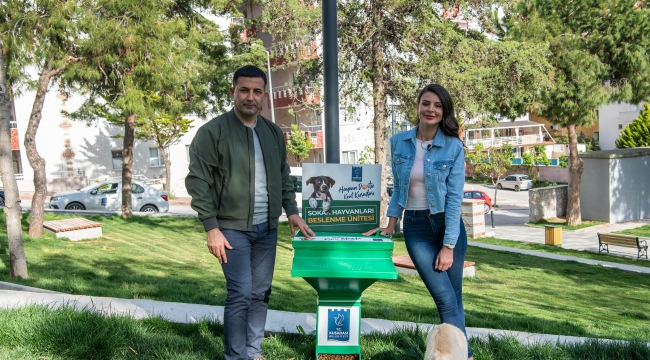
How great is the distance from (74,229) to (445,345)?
1180cm

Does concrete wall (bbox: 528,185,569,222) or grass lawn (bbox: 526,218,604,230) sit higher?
concrete wall (bbox: 528,185,569,222)

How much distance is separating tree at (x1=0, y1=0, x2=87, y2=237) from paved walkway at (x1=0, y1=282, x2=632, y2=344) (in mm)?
8063

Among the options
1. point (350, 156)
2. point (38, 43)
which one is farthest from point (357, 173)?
point (350, 156)

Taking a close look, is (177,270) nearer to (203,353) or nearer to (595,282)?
(203,353)

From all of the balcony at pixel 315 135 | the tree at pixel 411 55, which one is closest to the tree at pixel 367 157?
the balcony at pixel 315 135

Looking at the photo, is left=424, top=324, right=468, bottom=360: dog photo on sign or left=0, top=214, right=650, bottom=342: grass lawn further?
left=0, top=214, right=650, bottom=342: grass lawn

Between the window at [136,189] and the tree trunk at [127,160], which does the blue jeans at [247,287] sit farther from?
Result: the window at [136,189]

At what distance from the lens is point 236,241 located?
3537 mm

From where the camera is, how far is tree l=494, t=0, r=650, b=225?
72.4 feet

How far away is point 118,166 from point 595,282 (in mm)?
33645

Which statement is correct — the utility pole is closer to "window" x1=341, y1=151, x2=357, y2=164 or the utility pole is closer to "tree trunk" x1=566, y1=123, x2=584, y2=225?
"tree trunk" x1=566, y1=123, x2=584, y2=225

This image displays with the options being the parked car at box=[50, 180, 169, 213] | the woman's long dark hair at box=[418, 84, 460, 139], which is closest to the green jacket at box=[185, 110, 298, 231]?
the woman's long dark hair at box=[418, 84, 460, 139]

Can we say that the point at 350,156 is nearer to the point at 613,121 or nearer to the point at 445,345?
the point at 613,121

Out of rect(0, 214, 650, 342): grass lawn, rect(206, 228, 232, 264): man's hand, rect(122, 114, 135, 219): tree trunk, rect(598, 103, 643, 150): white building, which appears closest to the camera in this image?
rect(206, 228, 232, 264): man's hand
